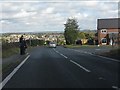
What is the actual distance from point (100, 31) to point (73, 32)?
7919 millimetres

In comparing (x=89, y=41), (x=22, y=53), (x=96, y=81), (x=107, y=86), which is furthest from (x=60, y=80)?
(x=89, y=41)

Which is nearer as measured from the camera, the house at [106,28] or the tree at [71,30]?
the house at [106,28]

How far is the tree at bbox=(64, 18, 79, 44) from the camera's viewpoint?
356 feet

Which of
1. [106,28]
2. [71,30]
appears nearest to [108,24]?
[106,28]

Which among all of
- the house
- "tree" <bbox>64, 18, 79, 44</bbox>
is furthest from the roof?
"tree" <bbox>64, 18, 79, 44</bbox>

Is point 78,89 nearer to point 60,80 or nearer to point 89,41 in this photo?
point 60,80

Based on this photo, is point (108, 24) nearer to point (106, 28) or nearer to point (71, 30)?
point (106, 28)

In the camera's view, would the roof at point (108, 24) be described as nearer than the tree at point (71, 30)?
Yes

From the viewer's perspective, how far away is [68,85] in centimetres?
1252

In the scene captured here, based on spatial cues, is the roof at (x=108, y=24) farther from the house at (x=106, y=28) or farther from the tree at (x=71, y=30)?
the tree at (x=71, y=30)

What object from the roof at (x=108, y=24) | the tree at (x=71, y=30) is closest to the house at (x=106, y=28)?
the roof at (x=108, y=24)

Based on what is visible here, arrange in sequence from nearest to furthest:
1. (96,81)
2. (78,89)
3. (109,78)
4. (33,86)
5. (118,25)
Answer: (78,89) → (33,86) → (96,81) → (109,78) → (118,25)

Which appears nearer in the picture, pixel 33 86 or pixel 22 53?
pixel 33 86

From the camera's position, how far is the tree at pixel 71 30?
356 feet
